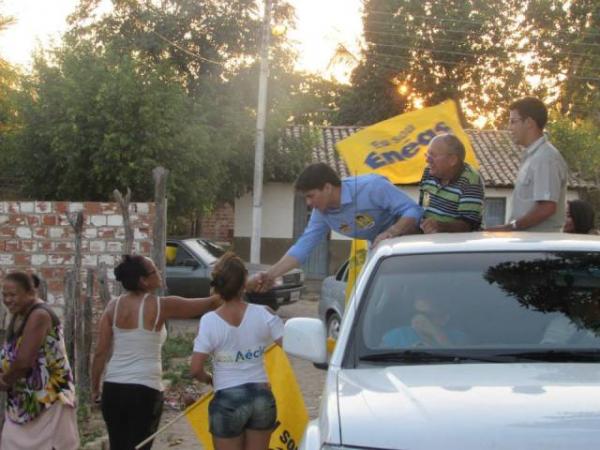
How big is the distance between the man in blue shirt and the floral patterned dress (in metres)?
1.35

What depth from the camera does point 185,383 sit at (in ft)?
33.6

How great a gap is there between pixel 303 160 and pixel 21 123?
8.80 meters

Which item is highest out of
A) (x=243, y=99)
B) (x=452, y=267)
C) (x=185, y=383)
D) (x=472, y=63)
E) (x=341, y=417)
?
(x=472, y=63)

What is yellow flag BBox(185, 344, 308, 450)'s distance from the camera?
211 inches

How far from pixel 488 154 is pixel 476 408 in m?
28.3

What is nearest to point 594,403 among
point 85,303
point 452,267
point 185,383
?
point 452,267

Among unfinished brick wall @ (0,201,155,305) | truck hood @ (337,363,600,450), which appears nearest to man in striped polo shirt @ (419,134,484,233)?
truck hood @ (337,363,600,450)

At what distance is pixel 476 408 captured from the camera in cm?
309

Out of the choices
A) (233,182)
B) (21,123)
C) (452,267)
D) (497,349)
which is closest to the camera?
(497,349)

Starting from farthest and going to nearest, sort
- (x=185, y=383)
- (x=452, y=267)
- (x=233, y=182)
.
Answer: (x=233, y=182) < (x=185, y=383) < (x=452, y=267)

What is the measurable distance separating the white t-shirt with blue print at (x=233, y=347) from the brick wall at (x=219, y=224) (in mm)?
23700

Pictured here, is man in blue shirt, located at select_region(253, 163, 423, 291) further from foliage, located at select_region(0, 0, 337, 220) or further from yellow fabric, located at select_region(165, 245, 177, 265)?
foliage, located at select_region(0, 0, 337, 220)

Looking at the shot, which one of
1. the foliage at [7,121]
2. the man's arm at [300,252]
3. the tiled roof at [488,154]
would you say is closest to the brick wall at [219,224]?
the tiled roof at [488,154]

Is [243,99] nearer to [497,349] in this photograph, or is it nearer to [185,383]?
[185,383]
